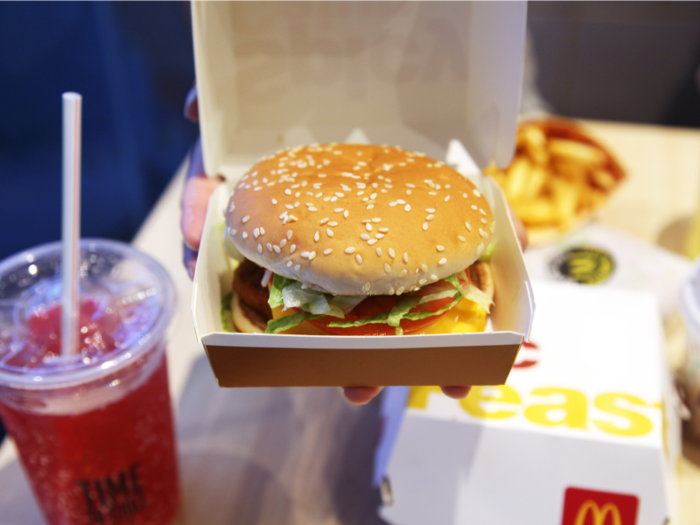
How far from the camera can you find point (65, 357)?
1.22 meters

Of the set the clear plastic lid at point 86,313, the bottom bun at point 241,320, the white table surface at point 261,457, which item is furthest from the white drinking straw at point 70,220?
the bottom bun at point 241,320

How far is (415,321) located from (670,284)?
1395 millimetres

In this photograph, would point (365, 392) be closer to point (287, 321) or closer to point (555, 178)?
point (287, 321)

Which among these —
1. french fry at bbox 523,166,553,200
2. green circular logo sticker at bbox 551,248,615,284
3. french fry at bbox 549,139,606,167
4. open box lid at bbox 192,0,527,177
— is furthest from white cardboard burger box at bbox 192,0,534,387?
french fry at bbox 549,139,606,167

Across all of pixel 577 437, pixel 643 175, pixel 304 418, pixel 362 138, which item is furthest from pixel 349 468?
pixel 643 175

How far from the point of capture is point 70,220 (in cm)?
117

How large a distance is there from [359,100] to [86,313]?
86 cm

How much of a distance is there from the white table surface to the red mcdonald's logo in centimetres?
48

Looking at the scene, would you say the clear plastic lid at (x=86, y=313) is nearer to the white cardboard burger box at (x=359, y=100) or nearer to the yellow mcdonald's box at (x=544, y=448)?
the white cardboard burger box at (x=359, y=100)

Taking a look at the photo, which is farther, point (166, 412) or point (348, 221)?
point (166, 412)

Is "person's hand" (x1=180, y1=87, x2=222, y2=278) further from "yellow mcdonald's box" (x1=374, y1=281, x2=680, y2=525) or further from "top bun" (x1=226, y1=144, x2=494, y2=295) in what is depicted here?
"yellow mcdonald's box" (x1=374, y1=281, x2=680, y2=525)

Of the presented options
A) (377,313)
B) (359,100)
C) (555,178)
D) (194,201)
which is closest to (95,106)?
(194,201)

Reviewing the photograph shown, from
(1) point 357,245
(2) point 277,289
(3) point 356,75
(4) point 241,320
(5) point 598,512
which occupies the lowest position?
(5) point 598,512

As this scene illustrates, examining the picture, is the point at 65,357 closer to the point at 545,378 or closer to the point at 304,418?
the point at 304,418
